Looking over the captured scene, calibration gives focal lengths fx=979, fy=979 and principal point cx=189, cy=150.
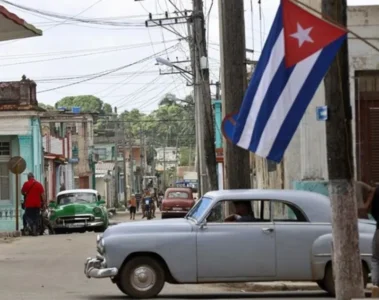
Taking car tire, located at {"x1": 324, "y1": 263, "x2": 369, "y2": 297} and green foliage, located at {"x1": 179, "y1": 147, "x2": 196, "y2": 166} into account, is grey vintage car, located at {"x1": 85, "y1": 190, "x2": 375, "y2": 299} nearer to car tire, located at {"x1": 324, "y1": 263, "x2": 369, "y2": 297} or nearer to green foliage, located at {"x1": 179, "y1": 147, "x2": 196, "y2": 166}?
car tire, located at {"x1": 324, "y1": 263, "x2": 369, "y2": 297}

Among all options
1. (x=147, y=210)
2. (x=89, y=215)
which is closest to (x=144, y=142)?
(x=147, y=210)

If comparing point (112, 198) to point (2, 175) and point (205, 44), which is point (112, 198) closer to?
point (2, 175)

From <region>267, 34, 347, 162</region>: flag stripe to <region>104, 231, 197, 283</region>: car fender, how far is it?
458 cm

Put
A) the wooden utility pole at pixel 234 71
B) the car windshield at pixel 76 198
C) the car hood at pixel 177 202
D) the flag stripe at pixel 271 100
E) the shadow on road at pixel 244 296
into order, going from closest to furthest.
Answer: the flag stripe at pixel 271 100
the shadow on road at pixel 244 296
the wooden utility pole at pixel 234 71
the car windshield at pixel 76 198
the car hood at pixel 177 202

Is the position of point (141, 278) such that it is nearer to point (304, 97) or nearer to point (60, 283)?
point (60, 283)

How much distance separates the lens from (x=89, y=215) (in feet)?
108

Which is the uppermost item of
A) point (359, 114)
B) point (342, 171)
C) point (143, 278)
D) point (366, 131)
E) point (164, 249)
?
point (359, 114)

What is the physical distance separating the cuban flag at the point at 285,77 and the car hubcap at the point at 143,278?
4.63m

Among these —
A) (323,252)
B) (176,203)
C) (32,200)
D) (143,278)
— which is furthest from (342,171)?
(176,203)

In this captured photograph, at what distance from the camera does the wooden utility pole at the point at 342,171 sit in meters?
10.4

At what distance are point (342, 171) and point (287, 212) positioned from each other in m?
4.12

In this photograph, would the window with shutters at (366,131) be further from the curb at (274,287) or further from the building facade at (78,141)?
the building facade at (78,141)

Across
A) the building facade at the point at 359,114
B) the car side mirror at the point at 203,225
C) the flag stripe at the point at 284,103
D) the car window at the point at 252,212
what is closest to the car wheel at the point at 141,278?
the car side mirror at the point at 203,225

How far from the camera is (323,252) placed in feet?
46.4
